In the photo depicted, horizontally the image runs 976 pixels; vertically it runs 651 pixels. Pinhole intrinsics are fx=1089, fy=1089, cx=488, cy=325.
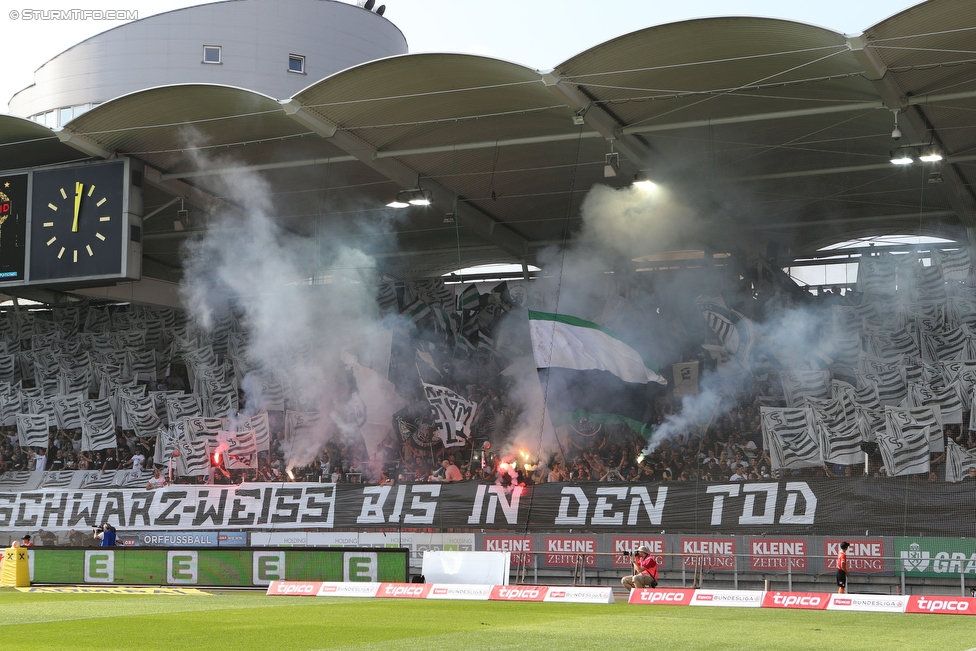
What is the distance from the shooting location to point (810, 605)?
53.5 ft

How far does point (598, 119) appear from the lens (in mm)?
21984

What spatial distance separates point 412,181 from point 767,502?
1204cm

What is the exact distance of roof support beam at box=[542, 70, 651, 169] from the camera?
66.7 ft

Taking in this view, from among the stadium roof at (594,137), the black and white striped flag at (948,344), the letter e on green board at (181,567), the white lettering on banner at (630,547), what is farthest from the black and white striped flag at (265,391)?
the black and white striped flag at (948,344)

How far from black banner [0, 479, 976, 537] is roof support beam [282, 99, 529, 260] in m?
7.41

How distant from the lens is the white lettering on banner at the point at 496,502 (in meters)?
21.8

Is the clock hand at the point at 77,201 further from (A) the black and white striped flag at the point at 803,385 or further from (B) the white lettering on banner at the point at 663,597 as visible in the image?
(A) the black and white striped flag at the point at 803,385

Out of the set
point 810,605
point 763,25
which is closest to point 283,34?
point 763,25

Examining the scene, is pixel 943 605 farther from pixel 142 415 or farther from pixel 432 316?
pixel 142 415

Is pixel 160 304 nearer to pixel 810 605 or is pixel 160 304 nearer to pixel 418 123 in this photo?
pixel 418 123

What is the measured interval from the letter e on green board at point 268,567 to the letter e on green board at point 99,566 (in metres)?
3.24

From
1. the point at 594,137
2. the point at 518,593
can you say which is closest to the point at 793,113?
the point at 594,137

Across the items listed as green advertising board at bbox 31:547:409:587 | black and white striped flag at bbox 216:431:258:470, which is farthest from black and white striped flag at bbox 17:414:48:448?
green advertising board at bbox 31:547:409:587

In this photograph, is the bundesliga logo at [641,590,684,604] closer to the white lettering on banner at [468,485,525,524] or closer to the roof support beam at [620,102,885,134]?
the white lettering on banner at [468,485,525,524]
